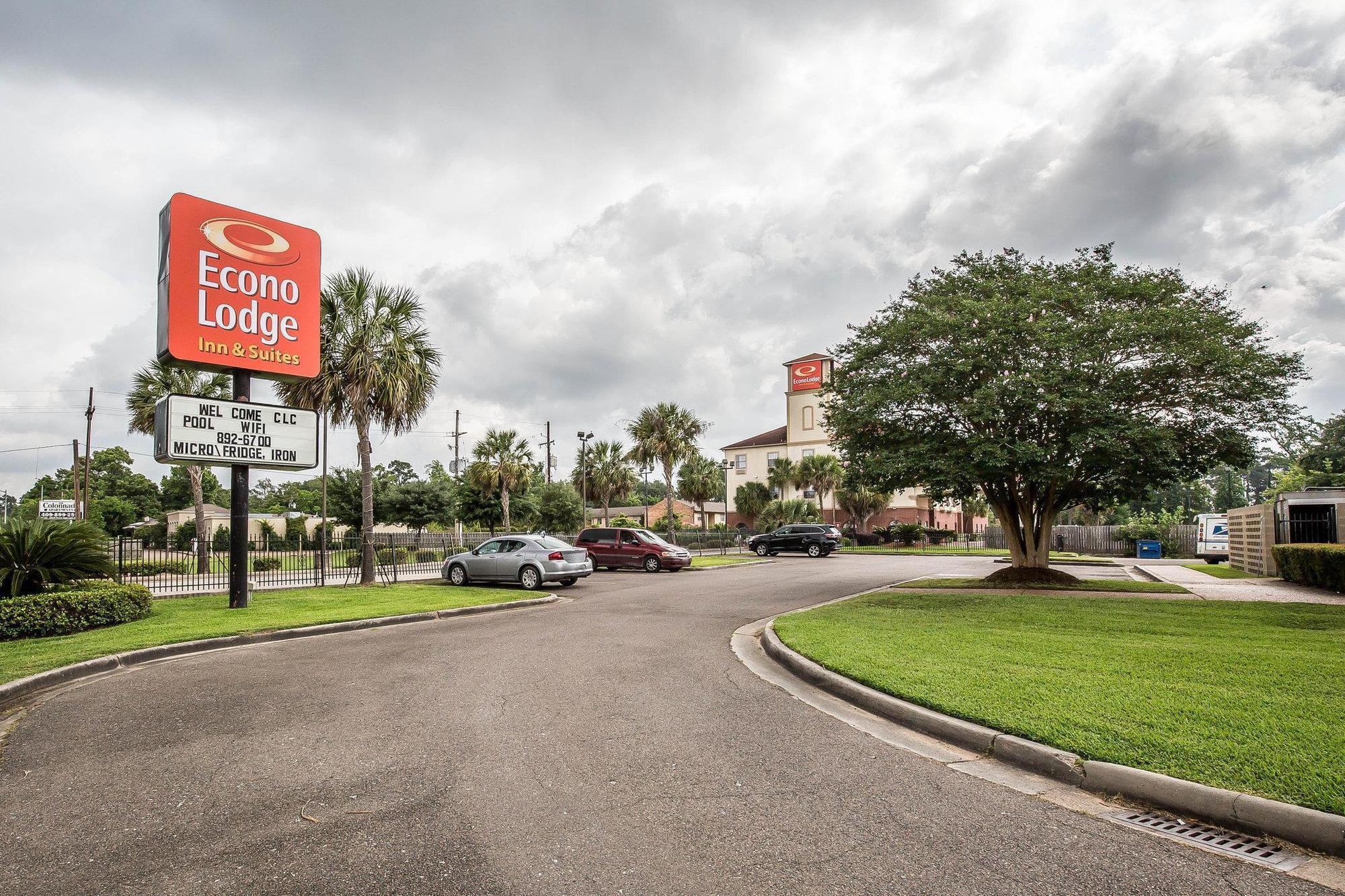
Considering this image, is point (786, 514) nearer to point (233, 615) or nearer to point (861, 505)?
point (861, 505)

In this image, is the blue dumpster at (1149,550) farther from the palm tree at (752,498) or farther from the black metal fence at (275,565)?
the palm tree at (752,498)

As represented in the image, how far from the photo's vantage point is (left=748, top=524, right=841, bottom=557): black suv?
37.2m

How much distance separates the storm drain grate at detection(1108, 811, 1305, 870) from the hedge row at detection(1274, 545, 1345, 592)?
52.0 ft

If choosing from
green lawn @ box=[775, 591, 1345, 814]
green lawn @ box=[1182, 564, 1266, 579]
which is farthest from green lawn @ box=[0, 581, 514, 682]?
green lawn @ box=[1182, 564, 1266, 579]

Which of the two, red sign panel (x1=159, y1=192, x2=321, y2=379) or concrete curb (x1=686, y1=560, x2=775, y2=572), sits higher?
red sign panel (x1=159, y1=192, x2=321, y2=379)

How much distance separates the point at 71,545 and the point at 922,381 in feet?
56.0

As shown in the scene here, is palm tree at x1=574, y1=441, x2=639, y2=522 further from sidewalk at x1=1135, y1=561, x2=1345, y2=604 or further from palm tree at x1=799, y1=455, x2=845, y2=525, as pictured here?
sidewalk at x1=1135, y1=561, x2=1345, y2=604

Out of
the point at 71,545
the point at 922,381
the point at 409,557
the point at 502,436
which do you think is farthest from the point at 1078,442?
the point at 502,436

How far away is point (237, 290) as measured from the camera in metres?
15.5

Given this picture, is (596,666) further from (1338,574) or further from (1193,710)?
(1338,574)

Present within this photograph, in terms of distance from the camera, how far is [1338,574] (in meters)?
15.9

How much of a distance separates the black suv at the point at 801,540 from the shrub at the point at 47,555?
96.6 feet

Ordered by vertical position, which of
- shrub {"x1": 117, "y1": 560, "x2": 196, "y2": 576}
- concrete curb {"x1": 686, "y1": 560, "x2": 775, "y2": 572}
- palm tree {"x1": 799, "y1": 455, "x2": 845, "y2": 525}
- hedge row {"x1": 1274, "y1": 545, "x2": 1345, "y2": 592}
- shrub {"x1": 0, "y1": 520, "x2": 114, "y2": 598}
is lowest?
concrete curb {"x1": 686, "y1": 560, "x2": 775, "y2": 572}

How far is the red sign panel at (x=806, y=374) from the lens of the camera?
71.5 m
